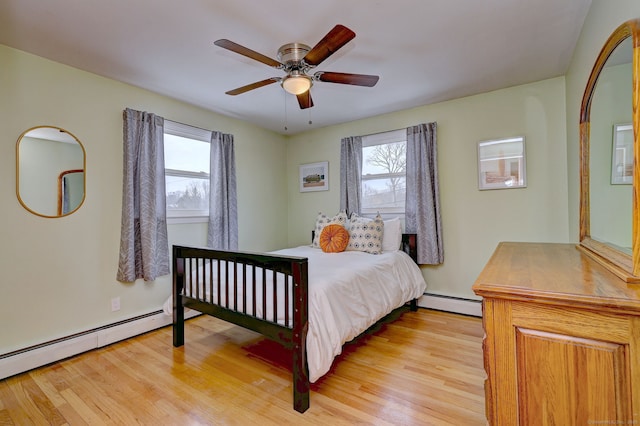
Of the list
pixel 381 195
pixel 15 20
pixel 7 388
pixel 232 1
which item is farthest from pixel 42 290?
pixel 381 195

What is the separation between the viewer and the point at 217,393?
1.90 meters

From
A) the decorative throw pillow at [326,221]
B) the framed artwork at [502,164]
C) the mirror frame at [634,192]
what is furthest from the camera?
the decorative throw pillow at [326,221]

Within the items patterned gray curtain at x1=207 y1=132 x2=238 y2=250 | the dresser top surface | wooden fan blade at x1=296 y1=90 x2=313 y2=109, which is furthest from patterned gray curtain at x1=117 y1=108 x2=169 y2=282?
the dresser top surface

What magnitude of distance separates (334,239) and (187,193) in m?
1.74

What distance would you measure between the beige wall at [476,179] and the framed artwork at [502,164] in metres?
0.05

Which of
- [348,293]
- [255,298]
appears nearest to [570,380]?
[348,293]

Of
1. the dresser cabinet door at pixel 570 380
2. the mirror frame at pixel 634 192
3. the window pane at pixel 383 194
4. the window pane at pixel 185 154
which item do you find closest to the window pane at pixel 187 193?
the window pane at pixel 185 154

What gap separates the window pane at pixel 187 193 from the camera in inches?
127

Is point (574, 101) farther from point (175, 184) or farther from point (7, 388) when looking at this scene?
point (7, 388)

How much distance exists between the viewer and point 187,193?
3369 mm

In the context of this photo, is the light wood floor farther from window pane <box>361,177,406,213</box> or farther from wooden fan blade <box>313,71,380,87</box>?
wooden fan blade <box>313,71,380,87</box>

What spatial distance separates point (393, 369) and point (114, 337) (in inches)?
94.5

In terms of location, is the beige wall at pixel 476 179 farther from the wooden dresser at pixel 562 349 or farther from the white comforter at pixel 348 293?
the wooden dresser at pixel 562 349

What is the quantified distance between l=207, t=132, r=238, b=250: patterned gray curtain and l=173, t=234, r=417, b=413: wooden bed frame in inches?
32.6
